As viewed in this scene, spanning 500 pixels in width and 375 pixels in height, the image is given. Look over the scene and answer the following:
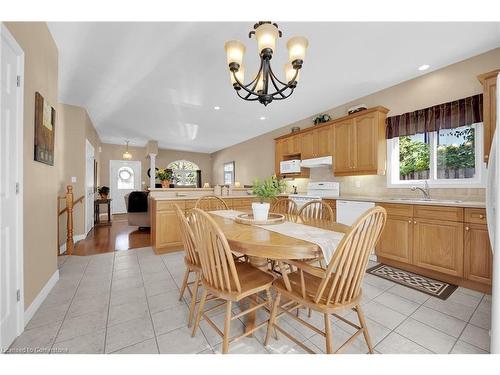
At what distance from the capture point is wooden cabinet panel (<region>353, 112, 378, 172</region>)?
10.3ft

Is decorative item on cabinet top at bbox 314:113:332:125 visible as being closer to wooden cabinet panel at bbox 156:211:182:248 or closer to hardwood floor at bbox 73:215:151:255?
wooden cabinet panel at bbox 156:211:182:248

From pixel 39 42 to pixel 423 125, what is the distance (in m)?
4.37

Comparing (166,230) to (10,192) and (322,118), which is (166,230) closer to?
(10,192)

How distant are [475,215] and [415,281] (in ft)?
2.96

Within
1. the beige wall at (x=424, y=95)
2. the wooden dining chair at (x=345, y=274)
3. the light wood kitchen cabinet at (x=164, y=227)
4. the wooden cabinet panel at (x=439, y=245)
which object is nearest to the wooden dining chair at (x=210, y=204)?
the light wood kitchen cabinet at (x=164, y=227)

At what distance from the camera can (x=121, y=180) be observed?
764 centimetres

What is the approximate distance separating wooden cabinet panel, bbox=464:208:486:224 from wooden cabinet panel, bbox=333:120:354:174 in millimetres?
1532

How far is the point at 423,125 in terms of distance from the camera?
2.85 m

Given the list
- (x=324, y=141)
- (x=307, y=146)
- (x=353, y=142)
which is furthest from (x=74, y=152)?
(x=353, y=142)

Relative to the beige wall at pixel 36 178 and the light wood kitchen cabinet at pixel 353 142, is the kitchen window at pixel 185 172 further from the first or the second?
the beige wall at pixel 36 178

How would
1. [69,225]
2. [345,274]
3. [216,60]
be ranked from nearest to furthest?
[345,274] → [216,60] → [69,225]
